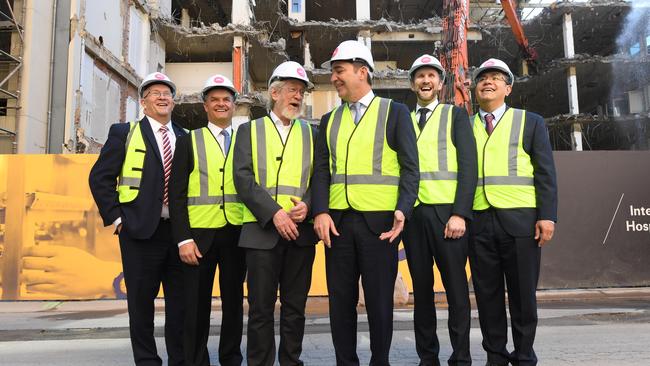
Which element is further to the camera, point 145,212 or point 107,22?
point 107,22

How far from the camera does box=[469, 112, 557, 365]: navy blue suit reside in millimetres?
3961

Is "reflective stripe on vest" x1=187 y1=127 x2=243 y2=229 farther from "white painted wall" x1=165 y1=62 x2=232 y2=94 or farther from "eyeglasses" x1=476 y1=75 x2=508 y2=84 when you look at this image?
"white painted wall" x1=165 y1=62 x2=232 y2=94

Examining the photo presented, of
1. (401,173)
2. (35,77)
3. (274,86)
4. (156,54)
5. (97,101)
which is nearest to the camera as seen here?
(401,173)

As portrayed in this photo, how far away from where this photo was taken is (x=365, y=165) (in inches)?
142

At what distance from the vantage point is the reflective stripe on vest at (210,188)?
400cm

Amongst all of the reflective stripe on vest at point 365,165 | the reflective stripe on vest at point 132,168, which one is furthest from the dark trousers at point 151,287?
the reflective stripe on vest at point 365,165

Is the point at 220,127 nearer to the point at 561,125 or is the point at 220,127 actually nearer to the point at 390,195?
the point at 390,195

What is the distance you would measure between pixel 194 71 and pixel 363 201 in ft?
99.2

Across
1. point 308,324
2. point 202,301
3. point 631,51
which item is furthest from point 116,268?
point 631,51

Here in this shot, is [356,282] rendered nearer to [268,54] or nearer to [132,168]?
[132,168]

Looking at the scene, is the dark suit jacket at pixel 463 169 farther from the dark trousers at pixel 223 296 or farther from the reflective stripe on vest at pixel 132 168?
the reflective stripe on vest at pixel 132 168

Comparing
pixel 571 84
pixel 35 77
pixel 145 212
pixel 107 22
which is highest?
pixel 107 22

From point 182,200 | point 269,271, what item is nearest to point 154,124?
point 182,200

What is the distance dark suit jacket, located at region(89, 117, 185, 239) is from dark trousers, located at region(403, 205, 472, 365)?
1.92 meters
